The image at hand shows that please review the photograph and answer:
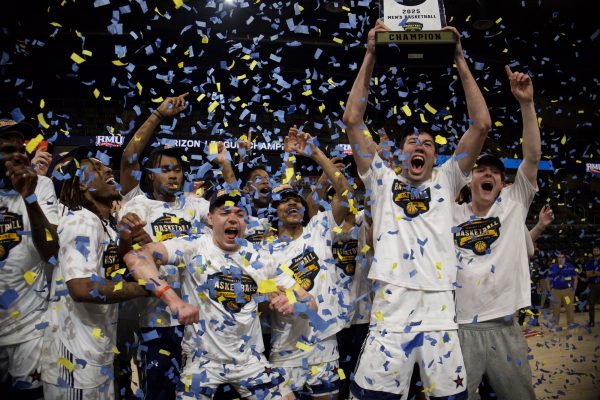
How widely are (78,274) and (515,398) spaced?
2262 millimetres

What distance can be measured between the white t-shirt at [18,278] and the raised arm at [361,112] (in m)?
1.75

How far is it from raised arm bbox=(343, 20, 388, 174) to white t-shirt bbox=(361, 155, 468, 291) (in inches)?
2.7

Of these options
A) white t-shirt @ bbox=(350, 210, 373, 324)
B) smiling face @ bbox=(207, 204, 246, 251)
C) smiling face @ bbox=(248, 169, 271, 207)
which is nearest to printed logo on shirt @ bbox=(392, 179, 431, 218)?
white t-shirt @ bbox=(350, 210, 373, 324)

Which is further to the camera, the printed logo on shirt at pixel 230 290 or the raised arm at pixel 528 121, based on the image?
the raised arm at pixel 528 121

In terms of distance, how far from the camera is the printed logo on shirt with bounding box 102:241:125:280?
2432 millimetres

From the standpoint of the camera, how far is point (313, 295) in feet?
8.97

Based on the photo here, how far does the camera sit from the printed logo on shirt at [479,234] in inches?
104

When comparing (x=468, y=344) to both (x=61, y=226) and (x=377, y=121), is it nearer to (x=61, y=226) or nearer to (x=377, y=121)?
(x=61, y=226)

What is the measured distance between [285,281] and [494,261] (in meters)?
1.15

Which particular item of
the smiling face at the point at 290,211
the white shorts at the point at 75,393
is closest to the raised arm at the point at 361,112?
the smiling face at the point at 290,211

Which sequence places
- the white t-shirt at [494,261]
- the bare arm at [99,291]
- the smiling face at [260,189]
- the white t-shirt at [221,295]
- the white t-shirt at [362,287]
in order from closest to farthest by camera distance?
1. the bare arm at [99,291]
2. the white t-shirt at [221,295]
3. the white t-shirt at [494,261]
4. the white t-shirt at [362,287]
5. the smiling face at [260,189]

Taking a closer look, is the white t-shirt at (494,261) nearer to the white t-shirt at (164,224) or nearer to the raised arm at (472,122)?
the raised arm at (472,122)

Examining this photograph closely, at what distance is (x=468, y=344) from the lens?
2.55 metres

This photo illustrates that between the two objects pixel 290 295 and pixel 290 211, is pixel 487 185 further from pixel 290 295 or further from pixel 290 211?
pixel 290 295
